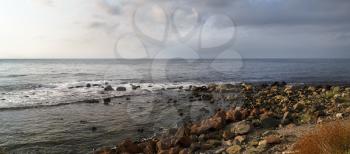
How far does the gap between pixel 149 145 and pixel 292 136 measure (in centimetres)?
523

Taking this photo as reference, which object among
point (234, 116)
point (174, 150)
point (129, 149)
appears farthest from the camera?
point (234, 116)

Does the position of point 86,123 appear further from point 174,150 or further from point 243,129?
point 243,129

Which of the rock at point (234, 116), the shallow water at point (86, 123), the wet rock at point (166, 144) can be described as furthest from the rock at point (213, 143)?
the shallow water at point (86, 123)

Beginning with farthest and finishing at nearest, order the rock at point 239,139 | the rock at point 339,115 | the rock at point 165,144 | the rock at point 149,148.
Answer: the rock at point 339,115, the rock at point 149,148, the rock at point 165,144, the rock at point 239,139

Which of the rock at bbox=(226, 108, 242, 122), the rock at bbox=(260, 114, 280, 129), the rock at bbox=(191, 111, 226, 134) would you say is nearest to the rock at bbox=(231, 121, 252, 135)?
the rock at bbox=(260, 114, 280, 129)

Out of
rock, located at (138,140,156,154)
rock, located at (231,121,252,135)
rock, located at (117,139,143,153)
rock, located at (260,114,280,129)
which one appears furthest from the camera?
rock, located at (260,114,280,129)

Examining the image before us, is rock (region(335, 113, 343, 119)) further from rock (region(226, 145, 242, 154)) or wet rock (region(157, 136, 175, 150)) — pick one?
wet rock (region(157, 136, 175, 150))

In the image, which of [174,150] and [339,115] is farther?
[339,115]

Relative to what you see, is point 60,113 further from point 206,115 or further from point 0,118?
point 206,115

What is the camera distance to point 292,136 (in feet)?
35.9

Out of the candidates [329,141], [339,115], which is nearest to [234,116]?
[339,115]

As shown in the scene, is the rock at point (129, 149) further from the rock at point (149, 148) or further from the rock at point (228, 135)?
the rock at point (228, 135)

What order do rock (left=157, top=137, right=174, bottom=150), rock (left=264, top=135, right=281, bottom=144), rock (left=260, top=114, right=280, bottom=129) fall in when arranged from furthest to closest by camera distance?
rock (left=260, top=114, right=280, bottom=129) < rock (left=157, top=137, right=174, bottom=150) < rock (left=264, top=135, right=281, bottom=144)

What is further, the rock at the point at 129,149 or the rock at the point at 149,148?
the rock at the point at 129,149
